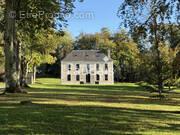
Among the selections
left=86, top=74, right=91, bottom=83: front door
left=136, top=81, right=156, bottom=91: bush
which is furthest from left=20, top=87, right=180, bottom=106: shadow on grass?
left=86, top=74, right=91, bottom=83: front door

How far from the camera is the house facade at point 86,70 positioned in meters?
52.3

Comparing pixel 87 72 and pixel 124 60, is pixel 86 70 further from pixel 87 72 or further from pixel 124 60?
pixel 124 60

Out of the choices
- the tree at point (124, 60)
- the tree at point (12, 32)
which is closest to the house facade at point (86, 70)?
the tree at point (124, 60)

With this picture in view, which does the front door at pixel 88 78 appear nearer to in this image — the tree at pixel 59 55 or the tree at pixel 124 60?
the tree at pixel 124 60

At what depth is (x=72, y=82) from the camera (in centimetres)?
5247

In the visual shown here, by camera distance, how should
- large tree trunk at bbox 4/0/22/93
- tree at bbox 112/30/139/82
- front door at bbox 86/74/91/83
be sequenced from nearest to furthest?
large tree trunk at bbox 4/0/22/93 → front door at bbox 86/74/91/83 → tree at bbox 112/30/139/82

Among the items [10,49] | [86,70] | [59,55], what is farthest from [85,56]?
[10,49]

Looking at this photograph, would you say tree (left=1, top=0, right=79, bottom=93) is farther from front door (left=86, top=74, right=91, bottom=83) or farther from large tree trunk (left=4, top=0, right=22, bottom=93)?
front door (left=86, top=74, right=91, bottom=83)

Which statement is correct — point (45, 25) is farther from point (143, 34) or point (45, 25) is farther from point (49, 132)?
point (49, 132)

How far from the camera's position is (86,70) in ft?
173

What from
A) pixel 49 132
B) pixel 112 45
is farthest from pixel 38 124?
pixel 112 45

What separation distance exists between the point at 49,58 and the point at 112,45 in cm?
2723

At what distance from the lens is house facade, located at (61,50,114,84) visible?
2060 inches

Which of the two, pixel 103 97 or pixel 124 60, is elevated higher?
pixel 124 60
